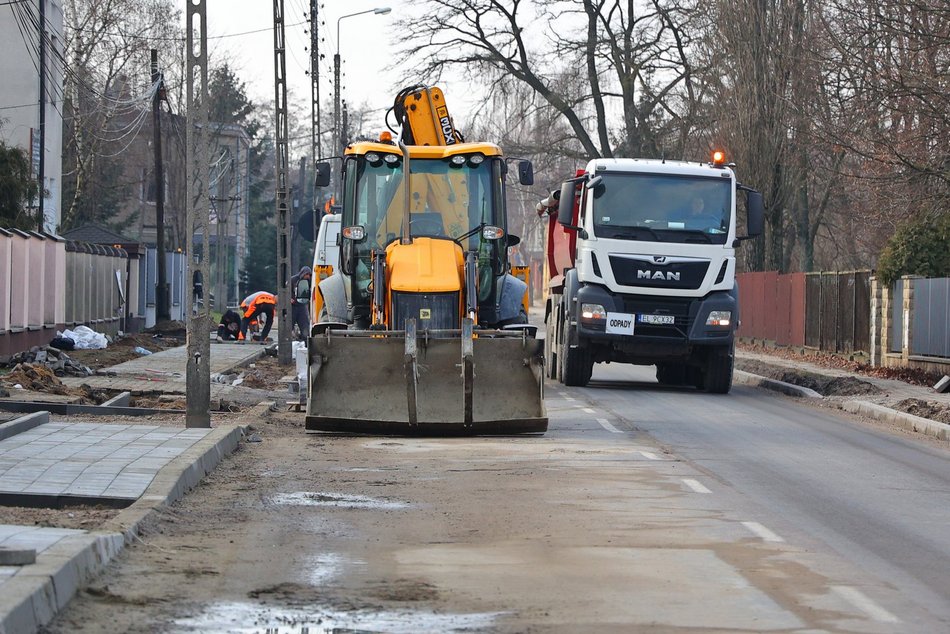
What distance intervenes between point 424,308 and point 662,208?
7567 millimetres

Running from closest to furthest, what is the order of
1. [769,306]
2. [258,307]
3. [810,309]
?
[810,309] < [769,306] < [258,307]

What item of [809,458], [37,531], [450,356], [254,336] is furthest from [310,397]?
[254,336]

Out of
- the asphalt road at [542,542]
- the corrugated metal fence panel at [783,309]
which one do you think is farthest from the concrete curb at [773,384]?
the asphalt road at [542,542]

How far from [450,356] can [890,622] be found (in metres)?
8.90

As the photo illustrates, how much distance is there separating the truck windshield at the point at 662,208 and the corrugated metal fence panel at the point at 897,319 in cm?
676

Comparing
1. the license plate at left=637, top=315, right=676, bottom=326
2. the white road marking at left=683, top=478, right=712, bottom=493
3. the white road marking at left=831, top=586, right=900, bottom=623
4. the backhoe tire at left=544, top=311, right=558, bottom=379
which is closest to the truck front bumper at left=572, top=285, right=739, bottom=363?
the license plate at left=637, top=315, right=676, bottom=326

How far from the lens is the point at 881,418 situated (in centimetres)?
2014

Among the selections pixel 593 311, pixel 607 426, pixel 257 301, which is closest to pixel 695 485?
pixel 607 426

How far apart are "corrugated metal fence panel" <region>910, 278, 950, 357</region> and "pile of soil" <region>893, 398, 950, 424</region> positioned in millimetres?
4926

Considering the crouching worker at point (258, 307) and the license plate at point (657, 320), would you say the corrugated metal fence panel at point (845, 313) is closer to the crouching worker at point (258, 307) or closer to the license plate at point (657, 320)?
the license plate at point (657, 320)

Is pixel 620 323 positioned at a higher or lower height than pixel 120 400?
higher

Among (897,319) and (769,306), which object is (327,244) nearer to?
(897,319)

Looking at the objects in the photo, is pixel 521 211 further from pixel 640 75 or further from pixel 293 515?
pixel 293 515

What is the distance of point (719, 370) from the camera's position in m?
23.4
